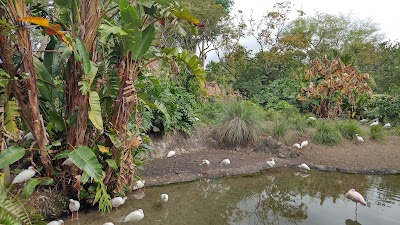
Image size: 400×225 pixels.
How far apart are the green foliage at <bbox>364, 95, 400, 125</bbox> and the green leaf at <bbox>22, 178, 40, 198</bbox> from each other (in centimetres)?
1064

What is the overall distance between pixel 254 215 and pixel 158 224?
56.5 inches

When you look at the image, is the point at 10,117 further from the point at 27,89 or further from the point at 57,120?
the point at 57,120

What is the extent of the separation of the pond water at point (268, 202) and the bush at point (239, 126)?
4.77 ft

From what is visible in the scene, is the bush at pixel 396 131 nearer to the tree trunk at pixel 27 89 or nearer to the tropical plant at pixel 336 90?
the tropical plant at pixel 336 90

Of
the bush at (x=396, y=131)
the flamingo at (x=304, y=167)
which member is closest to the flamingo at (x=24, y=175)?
the flamingo at (x=304, y=167)

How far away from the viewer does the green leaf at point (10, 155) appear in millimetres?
3713

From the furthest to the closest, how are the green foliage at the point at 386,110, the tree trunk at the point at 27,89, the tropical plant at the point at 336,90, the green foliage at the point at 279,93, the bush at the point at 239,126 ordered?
the green foliage at the point at 279,93, the tropical plant at the point at 336,90, the green foliage at the point at 386,110, the bush at the point at 239,126, the tree trunk at the point at 27,89

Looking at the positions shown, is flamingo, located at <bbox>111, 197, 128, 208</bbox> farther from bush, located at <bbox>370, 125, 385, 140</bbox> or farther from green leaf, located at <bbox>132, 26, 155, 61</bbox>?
bush, located at <bbox>370, 125, 385, 140</bbox>

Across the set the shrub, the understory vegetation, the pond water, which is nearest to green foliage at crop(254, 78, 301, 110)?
the shrub

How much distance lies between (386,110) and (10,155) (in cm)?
1107

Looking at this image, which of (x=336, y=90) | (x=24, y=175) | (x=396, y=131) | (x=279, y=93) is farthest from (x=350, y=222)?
(x=279, y=93)

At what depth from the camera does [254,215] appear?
4.75 m

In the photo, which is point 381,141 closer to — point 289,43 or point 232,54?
point 289,43

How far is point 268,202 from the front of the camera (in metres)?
5.34
